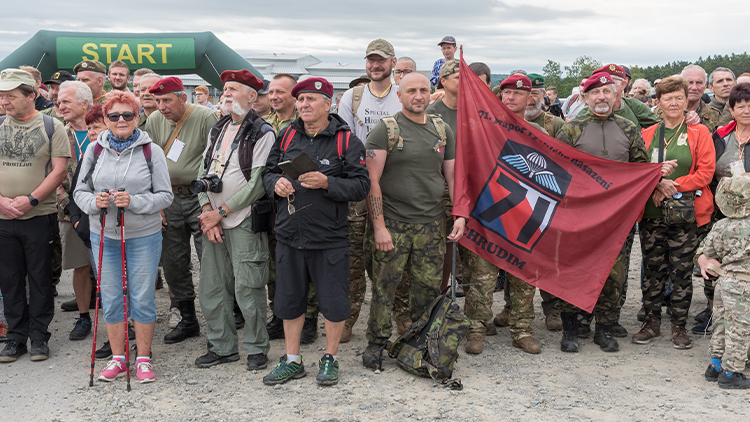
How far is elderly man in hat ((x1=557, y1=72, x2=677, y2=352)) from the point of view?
17.8 feet

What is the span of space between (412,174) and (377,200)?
37 centimetres

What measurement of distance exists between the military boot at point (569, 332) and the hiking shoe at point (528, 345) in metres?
0.23

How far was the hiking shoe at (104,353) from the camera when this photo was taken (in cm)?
535

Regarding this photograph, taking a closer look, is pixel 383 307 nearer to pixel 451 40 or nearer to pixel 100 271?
pixel 100 271

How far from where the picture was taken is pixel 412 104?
489 cm

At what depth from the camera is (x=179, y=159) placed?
5.52 m

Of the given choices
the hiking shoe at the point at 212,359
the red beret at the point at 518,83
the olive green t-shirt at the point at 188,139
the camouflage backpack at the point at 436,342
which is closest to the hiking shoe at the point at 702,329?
the camouflage backpack at the point at 436,342

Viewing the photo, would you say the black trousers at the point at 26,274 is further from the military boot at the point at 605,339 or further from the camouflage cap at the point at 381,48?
the military boot at the point at 605,339

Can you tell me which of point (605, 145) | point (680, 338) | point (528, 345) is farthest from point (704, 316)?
point (605, 145)

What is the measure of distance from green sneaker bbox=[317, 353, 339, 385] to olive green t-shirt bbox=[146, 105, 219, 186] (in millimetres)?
2116

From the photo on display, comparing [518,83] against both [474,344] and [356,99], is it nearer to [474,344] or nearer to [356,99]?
[356,99]

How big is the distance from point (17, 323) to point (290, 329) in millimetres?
2657

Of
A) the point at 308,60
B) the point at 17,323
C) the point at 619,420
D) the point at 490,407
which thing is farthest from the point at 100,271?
the point at 308,60

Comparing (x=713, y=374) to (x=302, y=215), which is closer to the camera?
(x=302, y=215)
